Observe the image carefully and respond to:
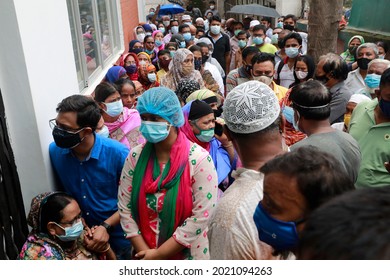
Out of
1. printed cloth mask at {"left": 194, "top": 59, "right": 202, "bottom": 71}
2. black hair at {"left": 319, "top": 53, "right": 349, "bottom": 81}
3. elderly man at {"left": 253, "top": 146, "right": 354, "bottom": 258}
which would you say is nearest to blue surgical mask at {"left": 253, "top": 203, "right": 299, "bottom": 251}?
elderly man at {"left": 253, "top": 146, "right": 354, "bottom": 258}

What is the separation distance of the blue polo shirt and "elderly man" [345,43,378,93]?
8.49ft

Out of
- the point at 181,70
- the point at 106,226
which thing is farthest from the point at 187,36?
the point at 106,226

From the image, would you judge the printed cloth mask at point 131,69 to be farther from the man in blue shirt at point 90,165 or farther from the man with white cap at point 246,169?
the man with white cap at point 246,169

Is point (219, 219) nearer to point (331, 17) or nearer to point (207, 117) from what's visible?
point (207, 117)

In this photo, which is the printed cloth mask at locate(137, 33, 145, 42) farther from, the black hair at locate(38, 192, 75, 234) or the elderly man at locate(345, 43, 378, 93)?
the black hair at locate(38, 192, 75, 234)

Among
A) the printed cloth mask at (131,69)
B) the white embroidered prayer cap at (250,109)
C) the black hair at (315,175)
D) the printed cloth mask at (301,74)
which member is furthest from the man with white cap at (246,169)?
the printed cloth mask at (131,69)

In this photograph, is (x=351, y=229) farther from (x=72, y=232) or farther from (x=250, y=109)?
(x=72, y=232)

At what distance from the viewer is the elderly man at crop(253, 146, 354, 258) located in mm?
1115

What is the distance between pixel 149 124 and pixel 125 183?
14.5 inches

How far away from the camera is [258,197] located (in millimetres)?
1409

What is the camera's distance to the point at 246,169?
5.07 feet

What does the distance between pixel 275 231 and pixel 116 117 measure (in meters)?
2.23

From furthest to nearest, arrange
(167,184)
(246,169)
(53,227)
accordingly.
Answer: (53,227), (167,184), (246,169)

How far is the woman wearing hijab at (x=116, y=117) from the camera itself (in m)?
3.16
